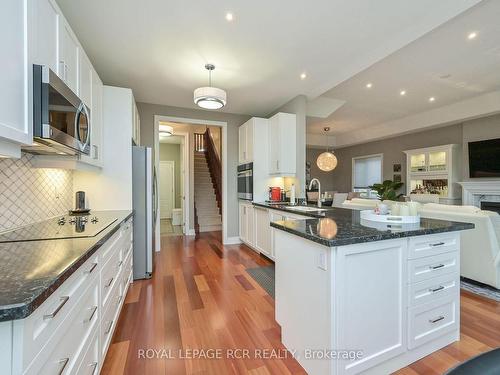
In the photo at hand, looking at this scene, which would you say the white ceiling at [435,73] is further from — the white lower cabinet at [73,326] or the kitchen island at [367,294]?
the white lower cabinet at [73,326]

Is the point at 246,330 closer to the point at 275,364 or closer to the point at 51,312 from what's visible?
the point at 275,364

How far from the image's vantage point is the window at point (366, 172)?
26.4 ft

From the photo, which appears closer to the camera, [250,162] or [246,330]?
[246,330]

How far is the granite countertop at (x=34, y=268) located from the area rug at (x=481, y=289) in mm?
3742

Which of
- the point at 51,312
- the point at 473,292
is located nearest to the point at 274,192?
the point at 473,292

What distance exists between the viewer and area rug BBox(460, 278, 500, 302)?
256 cm

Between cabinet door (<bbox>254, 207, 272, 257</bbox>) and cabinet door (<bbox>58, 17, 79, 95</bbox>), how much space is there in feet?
9.38

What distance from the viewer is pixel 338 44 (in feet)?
8.92

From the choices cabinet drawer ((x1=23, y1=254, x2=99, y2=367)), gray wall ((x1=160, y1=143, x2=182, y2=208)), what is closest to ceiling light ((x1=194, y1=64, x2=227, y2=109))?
cabinet drawer ((x1=23, y1=254, x2=99, y2=367))

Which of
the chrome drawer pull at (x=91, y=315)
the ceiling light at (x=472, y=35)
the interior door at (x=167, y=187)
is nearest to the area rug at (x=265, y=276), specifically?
the chrome drawer pull at (x=91, y=315)

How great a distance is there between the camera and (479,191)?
17.2 ft

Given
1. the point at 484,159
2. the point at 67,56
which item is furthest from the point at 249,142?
the point at 484,159

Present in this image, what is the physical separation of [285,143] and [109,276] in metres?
3.18

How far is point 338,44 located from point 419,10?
761mm
